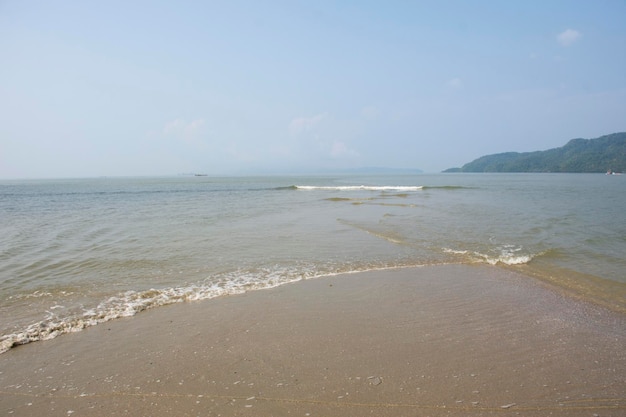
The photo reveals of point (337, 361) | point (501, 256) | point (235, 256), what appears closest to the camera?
point (337, 361)

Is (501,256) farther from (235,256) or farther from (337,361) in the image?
(235,256)

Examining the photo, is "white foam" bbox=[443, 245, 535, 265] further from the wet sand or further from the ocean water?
the wet sand

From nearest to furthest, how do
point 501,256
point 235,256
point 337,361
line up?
point 337,361, point 501,256, point 235,256

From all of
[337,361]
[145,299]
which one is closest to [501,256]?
[337,361]

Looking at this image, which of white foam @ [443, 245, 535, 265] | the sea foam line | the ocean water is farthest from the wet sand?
white foam @ [443, 245, 535, 265]

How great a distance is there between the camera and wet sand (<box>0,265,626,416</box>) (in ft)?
12.7

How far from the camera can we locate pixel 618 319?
616cm

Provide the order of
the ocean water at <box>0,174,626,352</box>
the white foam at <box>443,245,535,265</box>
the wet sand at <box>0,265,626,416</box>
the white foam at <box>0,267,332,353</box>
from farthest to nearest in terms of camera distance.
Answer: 1. the white foam at <box>443,245,535,265</box>
2. the ocean water at <box>0,174,626,352</box>
3. the white foam at <box>0,267,332,353</box>
4. the wet sand at <box>0,265,626,416</box>

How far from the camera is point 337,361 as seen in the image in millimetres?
4762

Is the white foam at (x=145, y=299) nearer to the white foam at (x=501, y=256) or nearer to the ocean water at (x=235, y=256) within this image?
the ocean water at (x=235, y=256)

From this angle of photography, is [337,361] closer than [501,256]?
Yes

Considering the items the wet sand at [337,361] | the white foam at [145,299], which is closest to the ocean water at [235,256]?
the white foam at [145,299]

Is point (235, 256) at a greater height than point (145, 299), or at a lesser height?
greater

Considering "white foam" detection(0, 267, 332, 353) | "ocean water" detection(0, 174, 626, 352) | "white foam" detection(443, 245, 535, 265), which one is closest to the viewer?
"white foam" detection(0, 267, 332, 353)
